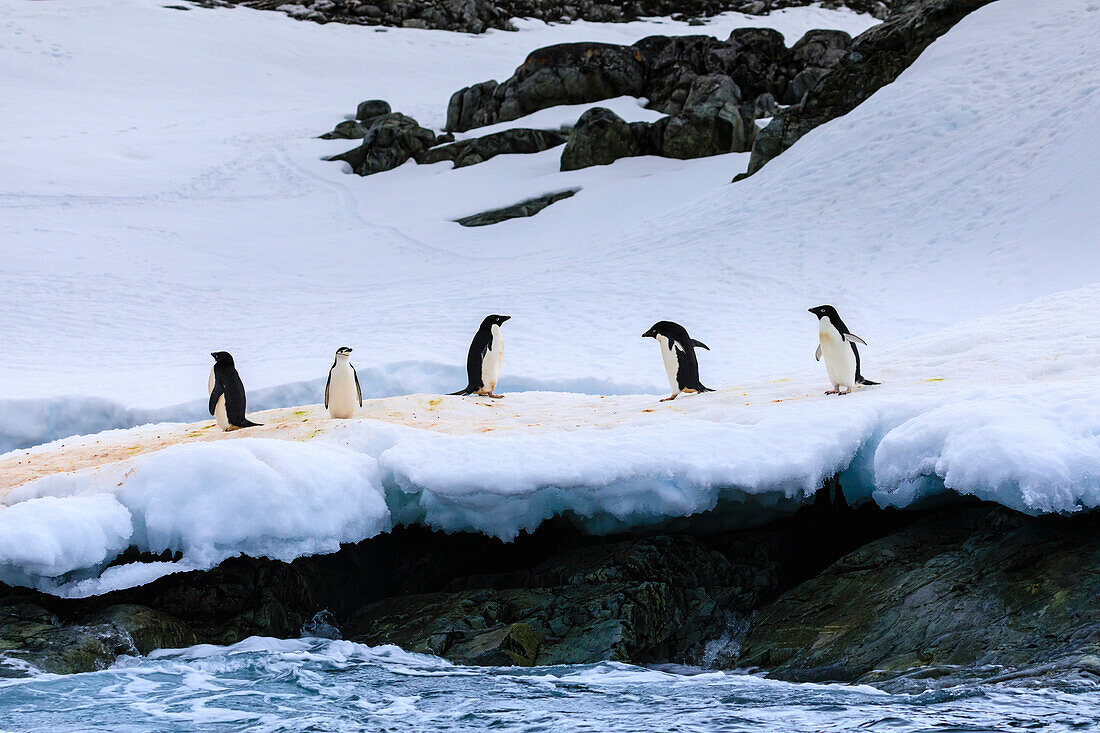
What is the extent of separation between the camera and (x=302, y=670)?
488 centimetres

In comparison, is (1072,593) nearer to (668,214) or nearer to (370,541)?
(370,541)

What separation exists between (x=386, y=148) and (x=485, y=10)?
2607 cm

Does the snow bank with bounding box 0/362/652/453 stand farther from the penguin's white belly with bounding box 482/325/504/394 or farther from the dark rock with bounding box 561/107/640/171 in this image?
the dark rock with bounding box 561/107/640/171

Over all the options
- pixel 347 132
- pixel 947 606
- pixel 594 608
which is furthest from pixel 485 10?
pixel 947 606

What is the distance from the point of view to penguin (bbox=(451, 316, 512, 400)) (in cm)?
917

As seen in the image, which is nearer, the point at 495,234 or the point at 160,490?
the point at 160,490

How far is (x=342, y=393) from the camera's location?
7859 mm

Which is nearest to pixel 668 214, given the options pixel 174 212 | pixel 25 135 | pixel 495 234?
pixel 495 234

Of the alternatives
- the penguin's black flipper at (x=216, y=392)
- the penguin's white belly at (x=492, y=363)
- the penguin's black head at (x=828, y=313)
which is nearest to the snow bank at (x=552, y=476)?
the penguin's black head at (x=828, y=313)

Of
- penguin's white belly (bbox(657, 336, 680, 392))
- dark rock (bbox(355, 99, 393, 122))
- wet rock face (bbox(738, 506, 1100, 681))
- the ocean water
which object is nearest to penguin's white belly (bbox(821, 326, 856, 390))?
penguin's white belly (bbox(657, 336, 680, 392))

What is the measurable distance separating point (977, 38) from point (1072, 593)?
2005cm

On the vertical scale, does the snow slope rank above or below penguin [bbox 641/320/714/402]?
above

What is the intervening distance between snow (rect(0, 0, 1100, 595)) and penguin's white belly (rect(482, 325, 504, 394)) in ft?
1.37

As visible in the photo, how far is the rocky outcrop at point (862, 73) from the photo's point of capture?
2214cm
